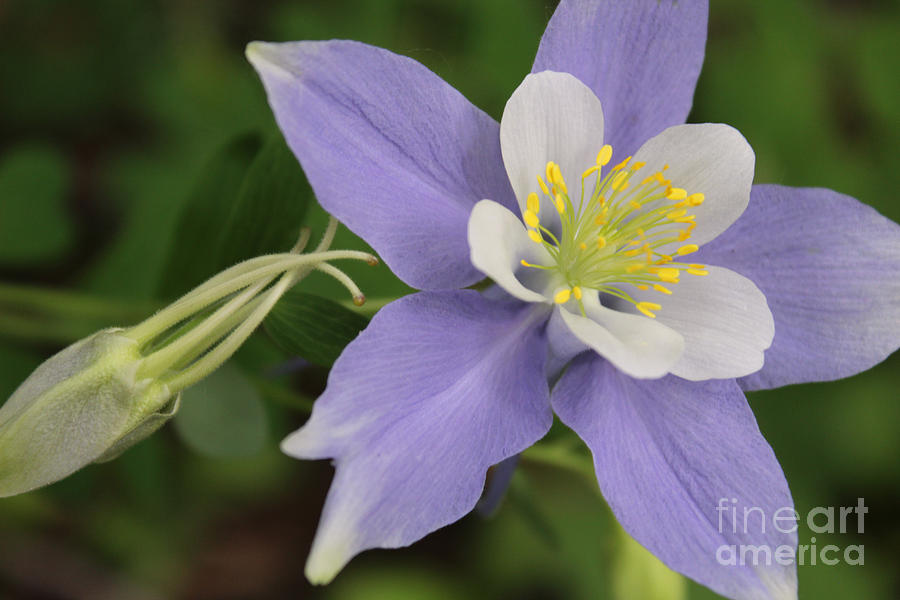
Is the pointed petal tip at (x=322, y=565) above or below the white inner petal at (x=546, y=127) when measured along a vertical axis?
below

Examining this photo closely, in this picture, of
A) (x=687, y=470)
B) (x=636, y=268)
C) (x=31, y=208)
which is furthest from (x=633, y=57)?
(x=31, y=208)

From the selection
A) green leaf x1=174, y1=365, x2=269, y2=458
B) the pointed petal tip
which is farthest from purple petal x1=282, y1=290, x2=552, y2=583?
green leaf x1=174, y1=365, x2=269, y2=458

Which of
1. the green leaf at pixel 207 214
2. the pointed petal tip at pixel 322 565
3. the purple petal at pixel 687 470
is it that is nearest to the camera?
the pointed petal tip at pixel 322 565

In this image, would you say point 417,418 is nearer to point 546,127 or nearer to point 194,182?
point 546,127

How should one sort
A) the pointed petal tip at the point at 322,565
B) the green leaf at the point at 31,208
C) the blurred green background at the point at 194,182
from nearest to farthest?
the pointed petal tip at the point at 322,565
the green leaf at the point at 31,208
the blurred green background at the point at 194,182

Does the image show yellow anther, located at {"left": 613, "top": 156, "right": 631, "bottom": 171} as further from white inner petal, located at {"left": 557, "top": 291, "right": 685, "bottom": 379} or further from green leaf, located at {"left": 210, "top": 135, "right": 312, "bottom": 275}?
green leaf, located at {"left": 210, "top": 135, "right": 312, "bottom": 275}

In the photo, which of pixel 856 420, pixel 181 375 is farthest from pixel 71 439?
pixel 856 420

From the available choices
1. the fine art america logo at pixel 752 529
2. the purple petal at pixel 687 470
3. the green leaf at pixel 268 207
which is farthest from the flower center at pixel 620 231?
the green leaf at pixel 268 207

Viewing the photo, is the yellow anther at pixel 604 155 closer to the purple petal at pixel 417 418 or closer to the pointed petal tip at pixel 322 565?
the purple petal at pixel 417 418
